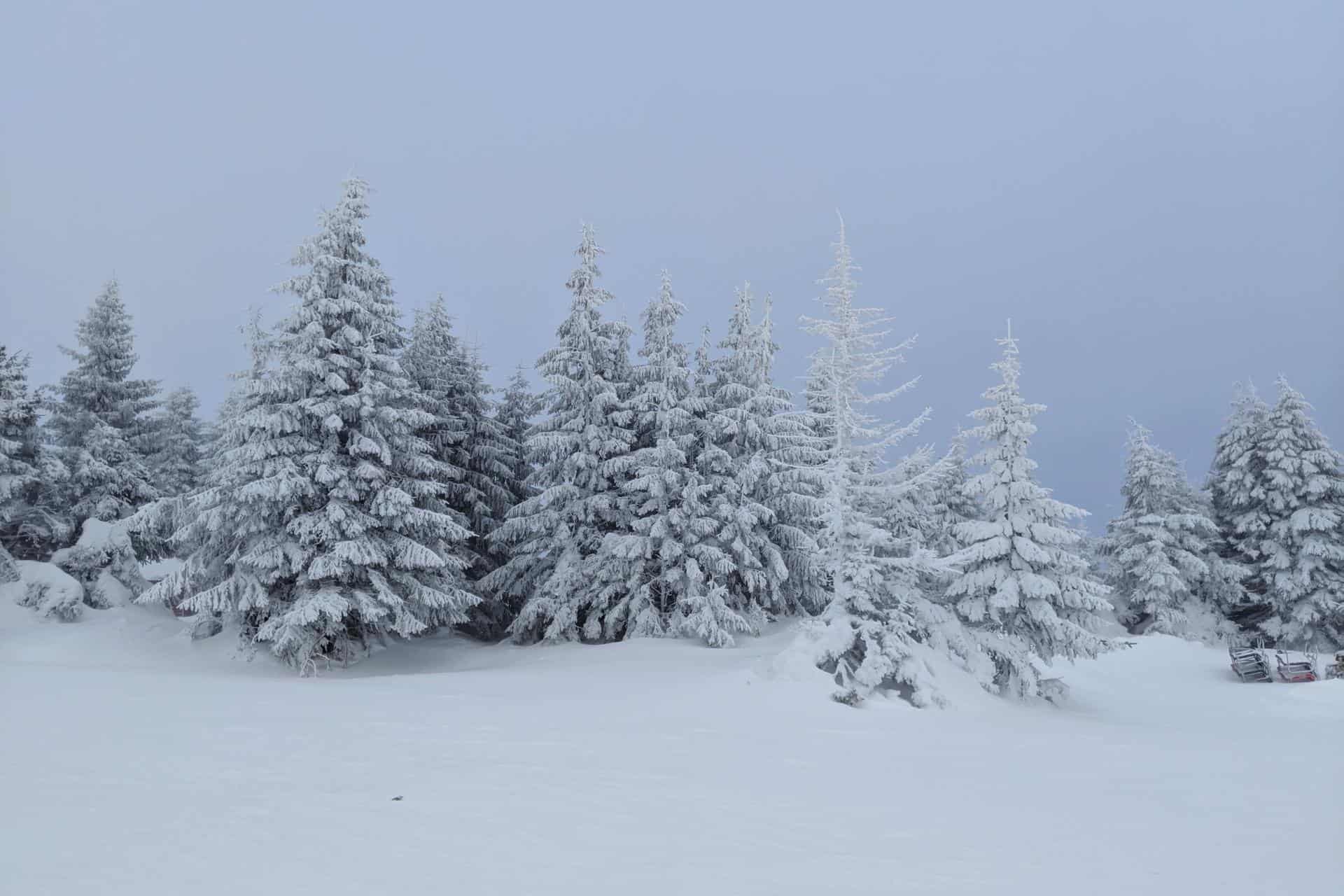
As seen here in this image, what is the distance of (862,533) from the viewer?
47.8 feet

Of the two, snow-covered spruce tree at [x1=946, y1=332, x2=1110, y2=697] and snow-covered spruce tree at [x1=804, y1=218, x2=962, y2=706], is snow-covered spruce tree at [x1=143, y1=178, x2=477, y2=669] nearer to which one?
snow-covered spruce tree at [x1=804, y1=218, x2=962, y2=706]

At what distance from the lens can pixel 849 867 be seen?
4.99 m

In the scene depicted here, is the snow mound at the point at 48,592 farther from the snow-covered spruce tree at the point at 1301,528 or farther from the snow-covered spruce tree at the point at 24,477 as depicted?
the snow-covered spruce tree at the point at 1301,528

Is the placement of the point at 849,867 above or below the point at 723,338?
below

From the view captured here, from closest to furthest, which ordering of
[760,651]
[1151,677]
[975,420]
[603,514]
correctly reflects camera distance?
[975,420], [760,651], [603,514], [1151,677]

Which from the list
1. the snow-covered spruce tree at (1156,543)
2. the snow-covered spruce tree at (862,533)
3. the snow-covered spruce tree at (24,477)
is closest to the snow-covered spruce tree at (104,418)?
the snow-covered spruce tree at (24,477)

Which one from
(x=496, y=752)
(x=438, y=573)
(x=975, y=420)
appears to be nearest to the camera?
(x=496, y=752)

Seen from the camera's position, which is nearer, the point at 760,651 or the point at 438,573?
the point at 760,651

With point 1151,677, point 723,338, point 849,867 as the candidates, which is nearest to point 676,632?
point 723,338

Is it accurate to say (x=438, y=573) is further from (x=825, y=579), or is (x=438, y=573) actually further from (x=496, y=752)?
(x=496, y=752)

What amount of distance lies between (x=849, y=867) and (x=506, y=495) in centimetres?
2197

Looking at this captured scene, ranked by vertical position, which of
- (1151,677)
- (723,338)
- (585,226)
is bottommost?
(1151,677)

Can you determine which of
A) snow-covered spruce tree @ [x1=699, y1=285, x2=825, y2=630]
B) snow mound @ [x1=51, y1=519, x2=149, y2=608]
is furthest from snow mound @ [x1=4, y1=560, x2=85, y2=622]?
snow-covered spruce tree @ [x1=699, y1=285, x2=825, y2=630]

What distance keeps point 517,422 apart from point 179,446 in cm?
2088
